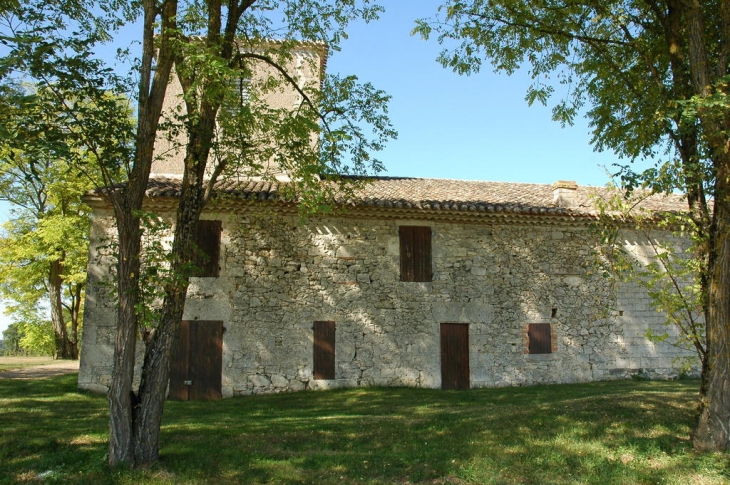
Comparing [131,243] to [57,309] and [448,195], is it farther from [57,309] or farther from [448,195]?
[57,309]

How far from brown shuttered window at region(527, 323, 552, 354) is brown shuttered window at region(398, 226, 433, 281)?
8.84 feet

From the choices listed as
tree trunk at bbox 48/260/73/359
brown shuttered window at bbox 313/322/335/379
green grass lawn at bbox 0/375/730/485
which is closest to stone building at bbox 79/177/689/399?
brown shuttered window at bbox 313/322/335/379

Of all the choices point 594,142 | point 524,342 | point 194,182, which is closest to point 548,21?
point 594,142

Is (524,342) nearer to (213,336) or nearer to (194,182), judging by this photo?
(213,336)

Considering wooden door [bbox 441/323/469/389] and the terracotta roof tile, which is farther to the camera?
wooden door [bbox 441/323/469/389]

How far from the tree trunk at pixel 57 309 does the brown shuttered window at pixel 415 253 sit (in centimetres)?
1417

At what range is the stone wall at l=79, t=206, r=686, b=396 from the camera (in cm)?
1152

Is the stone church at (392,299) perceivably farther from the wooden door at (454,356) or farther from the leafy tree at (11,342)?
the leafy tree at (11,342)

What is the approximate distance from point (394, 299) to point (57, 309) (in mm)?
14416

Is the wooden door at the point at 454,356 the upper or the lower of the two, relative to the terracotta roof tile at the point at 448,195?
lower

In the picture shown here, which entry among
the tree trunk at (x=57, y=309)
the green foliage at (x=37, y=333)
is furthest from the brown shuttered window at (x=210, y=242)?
the green foliage at (x=37, y=333)

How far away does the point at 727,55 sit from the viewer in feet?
20.6

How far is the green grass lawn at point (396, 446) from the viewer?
555 centimetres

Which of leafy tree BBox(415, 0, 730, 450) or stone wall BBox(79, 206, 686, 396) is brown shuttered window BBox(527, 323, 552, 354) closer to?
stone wall BBox(79, 206, 686, 396)
